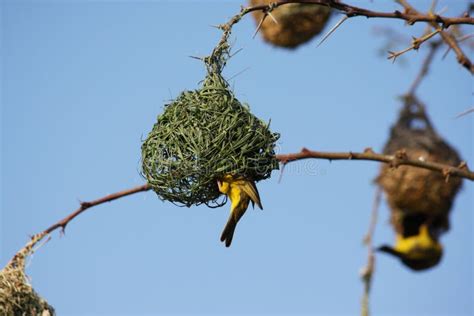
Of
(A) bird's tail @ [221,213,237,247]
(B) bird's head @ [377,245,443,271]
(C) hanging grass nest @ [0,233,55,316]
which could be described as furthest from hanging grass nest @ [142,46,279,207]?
(B) bird's head @ [377,245,443,271]

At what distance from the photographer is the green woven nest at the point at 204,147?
12.7 ft

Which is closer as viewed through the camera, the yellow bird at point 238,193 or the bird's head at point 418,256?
the yellow bird at point 238,193

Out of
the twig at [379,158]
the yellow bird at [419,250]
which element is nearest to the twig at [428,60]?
the yellow bird at [419,250]

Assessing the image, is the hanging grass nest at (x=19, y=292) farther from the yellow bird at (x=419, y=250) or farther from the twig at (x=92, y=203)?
the yellow bird at (x=419, y=250)

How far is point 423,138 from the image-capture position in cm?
824

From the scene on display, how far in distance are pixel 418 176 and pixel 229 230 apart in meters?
4.40

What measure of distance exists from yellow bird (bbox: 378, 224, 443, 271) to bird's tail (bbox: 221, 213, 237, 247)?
4930 millimetres

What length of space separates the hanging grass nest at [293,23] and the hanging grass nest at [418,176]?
1.27m

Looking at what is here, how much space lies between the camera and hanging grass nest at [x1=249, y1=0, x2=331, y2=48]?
7727 millimetres

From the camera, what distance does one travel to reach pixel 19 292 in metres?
4.84

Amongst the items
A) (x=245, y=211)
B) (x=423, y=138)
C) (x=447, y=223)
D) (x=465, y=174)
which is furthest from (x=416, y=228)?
(x=245, y=211)

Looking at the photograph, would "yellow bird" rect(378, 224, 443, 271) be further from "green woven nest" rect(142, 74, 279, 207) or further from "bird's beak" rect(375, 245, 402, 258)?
"green woven nest" rect(142, 74, 279, 207)

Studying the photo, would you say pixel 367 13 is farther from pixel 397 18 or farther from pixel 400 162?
pixel 400 162

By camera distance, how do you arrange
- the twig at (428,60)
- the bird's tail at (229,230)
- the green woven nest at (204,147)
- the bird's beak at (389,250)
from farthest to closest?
the bird's beak at (389,250)
the twig at (428,60)
the bird's tail at (229,230)
the green woven nest at (204,147)
